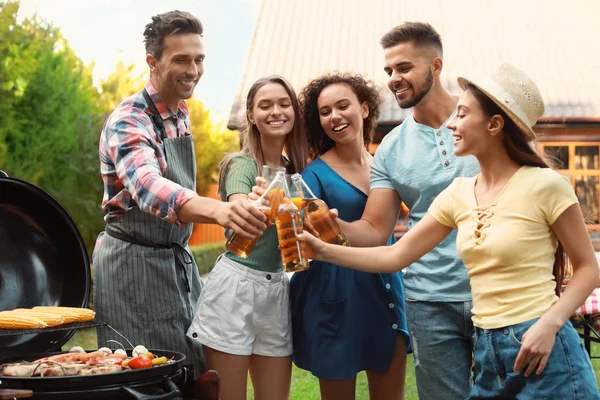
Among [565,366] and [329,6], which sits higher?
[329,6]

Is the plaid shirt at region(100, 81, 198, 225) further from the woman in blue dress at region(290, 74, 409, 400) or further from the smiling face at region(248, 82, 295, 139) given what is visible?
the woman in blue dress at region(290, 74, 409, 400)

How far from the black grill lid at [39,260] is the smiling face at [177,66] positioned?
59 cm

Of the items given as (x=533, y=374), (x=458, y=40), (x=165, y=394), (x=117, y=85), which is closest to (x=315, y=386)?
(x=165, y=394)

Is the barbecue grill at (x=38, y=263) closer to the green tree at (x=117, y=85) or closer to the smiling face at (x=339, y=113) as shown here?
the smiling face at (x=339, y=113)

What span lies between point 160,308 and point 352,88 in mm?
1151

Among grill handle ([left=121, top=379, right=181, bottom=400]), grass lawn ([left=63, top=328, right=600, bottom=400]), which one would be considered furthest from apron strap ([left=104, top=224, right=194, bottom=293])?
grass lawn ([left=63, top=328, right=600, bottom=400])

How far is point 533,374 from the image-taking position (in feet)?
7.02

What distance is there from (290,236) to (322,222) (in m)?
0.21

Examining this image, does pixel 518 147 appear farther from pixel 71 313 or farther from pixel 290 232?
pixel 71 313

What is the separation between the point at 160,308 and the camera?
299 cm

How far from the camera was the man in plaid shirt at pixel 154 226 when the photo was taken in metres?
2.90

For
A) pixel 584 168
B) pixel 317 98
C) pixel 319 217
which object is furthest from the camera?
pixel 584 168

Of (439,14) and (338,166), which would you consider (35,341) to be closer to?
(338,166)

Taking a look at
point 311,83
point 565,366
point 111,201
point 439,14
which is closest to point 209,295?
point 111,201
